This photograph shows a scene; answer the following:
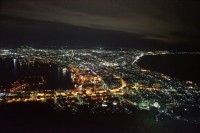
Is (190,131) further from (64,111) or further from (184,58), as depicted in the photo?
(184,58)

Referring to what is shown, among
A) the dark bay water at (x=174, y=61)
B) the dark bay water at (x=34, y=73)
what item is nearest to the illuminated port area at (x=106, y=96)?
the dark bay water at (x=34, y=73)

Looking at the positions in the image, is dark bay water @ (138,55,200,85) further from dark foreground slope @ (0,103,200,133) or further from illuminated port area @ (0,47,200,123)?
dark foreground slope @ (0,103,200,133)

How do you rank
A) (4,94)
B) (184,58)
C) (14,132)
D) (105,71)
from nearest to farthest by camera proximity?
(14,132)
(4,94)
(105,71)
(184,58)

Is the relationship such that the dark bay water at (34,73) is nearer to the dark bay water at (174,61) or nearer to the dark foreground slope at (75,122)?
the dark foreground slope at (75,122)

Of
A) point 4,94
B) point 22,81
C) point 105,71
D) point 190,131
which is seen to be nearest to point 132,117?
point 190,131

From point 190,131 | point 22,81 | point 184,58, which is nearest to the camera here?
point 190,131

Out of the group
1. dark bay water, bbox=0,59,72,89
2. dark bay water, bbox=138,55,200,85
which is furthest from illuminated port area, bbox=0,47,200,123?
dark bay water, bbox=138,55,200,85
